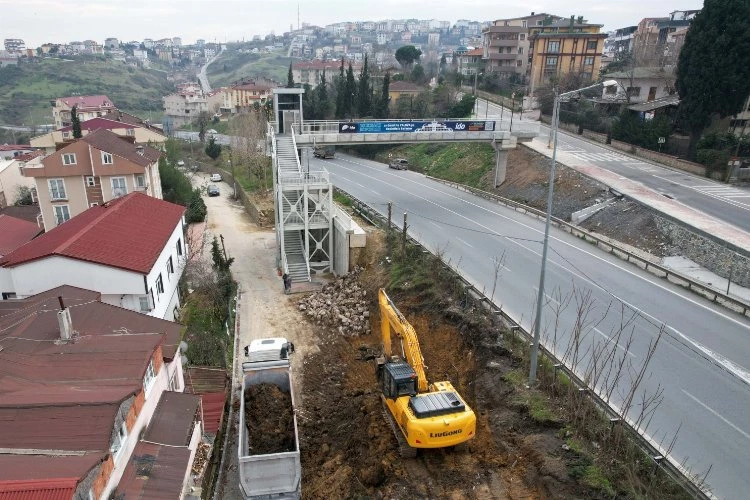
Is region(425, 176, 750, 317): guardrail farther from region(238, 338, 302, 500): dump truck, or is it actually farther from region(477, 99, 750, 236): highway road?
region(238, 338, 302, 500): dump truck

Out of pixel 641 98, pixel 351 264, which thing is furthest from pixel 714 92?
pixel 351 264

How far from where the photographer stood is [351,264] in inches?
1125

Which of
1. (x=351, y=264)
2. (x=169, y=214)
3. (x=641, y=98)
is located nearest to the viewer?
(x=169, y=214)

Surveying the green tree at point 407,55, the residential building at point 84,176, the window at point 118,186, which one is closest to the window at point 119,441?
the residential building at point 84,176

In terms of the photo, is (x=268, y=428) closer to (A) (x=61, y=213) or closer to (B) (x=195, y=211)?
(A) (x=61, y=213)

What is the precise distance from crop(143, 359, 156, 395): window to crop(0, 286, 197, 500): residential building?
0.03 meters

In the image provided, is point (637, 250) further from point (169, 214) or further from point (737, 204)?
point (169, 214)

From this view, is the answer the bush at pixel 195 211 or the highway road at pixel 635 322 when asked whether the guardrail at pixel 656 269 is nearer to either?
the highway road at pixel 635 322

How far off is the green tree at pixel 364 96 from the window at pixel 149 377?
192ft

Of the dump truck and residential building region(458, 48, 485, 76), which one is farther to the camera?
residential building region(458, 48, 485, 76)

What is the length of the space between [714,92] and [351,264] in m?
30.4

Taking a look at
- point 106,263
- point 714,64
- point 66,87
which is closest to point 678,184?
point 714,64

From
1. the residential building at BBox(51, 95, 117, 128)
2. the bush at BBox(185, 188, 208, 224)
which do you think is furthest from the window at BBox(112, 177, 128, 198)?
the residential building at BBox(51, 95, 117, 128)

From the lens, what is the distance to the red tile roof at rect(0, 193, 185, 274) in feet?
64.1
